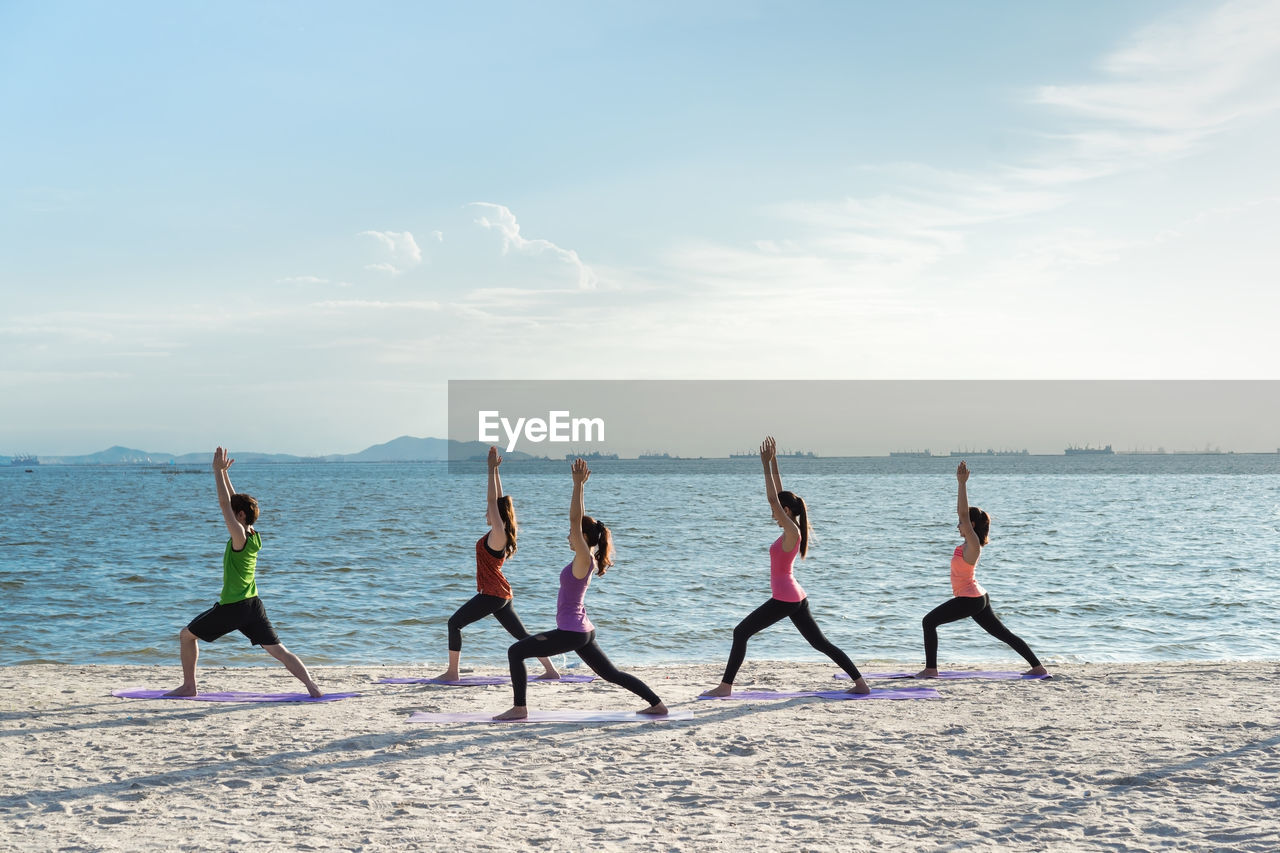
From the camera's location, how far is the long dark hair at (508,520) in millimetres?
8539

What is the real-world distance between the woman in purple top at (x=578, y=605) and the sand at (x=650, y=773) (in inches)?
20.7

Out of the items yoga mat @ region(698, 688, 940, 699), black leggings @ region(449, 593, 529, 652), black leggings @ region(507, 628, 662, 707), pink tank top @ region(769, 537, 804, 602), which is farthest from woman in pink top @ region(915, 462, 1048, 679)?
black leggings @ region(449, 593, 529, 652)

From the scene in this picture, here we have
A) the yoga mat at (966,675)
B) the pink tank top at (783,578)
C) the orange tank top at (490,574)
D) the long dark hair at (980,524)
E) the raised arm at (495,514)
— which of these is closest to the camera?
the pink tank top at (783,578)

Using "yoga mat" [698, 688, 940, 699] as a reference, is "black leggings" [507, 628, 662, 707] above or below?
above

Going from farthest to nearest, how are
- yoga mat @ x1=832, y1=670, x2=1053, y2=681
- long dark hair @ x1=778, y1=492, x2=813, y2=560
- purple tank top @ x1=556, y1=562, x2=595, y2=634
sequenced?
yoga mat @ x1=832, y1=670, x2=1053, y2=681, long dark hair @ x1=778, y1=492, x2=813, y2=560, purple tank top @ x1=556, y1=562, x2=595, y2=634

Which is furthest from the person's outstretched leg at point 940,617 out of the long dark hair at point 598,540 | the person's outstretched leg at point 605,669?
the long dark hair at point 598,540

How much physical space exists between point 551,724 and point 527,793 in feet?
5.82

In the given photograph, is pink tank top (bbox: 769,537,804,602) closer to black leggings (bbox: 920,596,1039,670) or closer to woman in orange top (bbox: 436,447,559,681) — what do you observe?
black leggings (bbox: 920,596,1039,670)

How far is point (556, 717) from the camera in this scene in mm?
8078

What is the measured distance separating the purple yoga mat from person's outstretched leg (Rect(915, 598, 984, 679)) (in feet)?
9.83

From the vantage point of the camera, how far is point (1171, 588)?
813 inches

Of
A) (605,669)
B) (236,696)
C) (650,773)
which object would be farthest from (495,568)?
(650,773)

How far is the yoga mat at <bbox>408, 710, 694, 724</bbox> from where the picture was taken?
798 cm

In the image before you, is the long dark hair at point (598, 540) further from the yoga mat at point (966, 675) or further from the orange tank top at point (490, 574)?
the yoga mat at point (966, 675)
